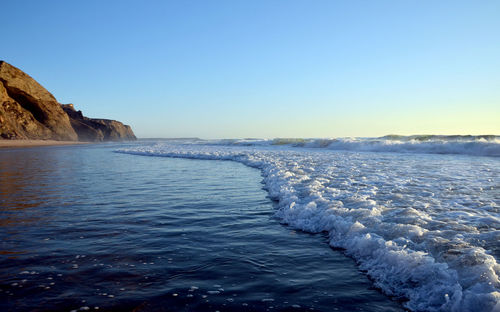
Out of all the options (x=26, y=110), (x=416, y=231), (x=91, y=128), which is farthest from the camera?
(x=91, y=128)

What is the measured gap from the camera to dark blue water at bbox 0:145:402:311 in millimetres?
2711

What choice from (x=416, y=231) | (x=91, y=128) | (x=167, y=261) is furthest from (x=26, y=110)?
(x=416, y=231)

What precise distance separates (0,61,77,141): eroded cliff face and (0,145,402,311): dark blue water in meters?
48.4

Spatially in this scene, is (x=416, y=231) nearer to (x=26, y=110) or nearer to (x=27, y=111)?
(x=27, y=111)

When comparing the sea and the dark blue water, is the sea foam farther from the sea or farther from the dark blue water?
the dark blue water

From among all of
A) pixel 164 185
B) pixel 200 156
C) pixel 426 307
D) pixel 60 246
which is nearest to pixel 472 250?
pixel 426 307

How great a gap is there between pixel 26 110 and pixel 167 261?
6318 centimetres

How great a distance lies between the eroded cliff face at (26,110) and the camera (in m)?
44.6

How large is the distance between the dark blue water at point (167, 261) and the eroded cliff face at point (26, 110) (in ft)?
159

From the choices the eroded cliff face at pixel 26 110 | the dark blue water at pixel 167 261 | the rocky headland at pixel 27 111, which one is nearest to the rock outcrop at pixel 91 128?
the rocky headland at pixel 27 111

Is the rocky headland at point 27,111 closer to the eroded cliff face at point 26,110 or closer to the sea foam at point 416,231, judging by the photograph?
the eroded cliff face at point 26,110

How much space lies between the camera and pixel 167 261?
141 inches

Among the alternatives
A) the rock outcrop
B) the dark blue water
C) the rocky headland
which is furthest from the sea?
the rock outcrop

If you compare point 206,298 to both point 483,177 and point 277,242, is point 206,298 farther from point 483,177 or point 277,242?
point 483,177
